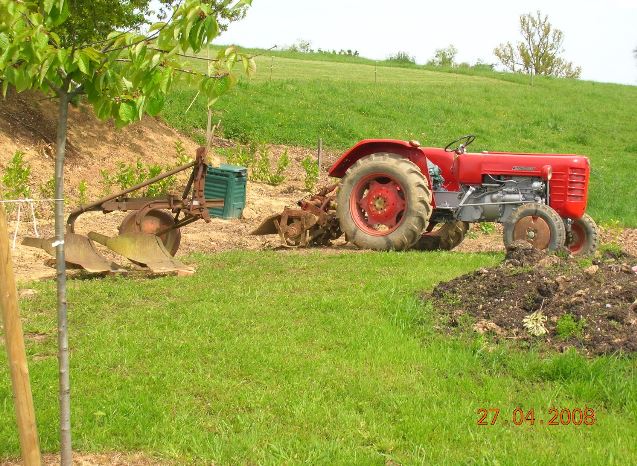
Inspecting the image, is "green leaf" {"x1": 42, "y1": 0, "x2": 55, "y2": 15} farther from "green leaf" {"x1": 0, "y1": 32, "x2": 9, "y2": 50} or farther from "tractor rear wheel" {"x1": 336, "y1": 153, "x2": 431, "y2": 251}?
"tractor rear wheel" {"x1": 336, "y1": 153, "x2": 431, "y2": 251}

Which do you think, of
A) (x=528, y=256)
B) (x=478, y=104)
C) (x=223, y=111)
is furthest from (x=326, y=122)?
(x=528, y=256)

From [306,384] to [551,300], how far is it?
2162 mm

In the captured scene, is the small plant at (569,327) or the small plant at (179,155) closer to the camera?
the small plant at (569,327)

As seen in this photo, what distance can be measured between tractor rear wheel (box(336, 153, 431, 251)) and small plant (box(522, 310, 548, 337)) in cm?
395

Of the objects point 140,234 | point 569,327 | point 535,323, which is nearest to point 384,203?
point 140,234

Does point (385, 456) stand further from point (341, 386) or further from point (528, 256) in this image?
point (528, 256)

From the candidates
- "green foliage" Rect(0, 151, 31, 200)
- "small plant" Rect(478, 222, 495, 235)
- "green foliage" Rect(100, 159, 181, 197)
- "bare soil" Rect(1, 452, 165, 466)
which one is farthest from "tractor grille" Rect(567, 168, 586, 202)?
"green foliage" Rect(0, 151, 31, 200)

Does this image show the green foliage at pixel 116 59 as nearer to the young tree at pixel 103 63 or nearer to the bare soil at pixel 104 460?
the young tree at pixel 103 63

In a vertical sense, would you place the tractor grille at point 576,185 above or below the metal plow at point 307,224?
above

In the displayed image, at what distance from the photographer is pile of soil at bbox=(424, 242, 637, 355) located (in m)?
5.90

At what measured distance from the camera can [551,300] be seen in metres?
6.45

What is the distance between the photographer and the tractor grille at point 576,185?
395 inches
